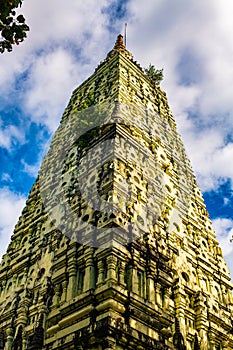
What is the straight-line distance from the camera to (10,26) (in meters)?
5.74

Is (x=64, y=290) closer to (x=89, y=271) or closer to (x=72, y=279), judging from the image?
(x=72, y=279)

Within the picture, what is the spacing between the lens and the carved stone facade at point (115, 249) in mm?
9250

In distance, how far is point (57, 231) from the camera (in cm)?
1275

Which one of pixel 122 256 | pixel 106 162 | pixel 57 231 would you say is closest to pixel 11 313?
pixel 57 231

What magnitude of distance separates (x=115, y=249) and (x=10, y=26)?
5.47 m

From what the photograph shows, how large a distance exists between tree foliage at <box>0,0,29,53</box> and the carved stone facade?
5142 millimetres

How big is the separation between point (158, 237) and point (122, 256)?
6.80 feet

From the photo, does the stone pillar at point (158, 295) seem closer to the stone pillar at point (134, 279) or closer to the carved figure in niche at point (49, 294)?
the stone pillar at point (134, 279)

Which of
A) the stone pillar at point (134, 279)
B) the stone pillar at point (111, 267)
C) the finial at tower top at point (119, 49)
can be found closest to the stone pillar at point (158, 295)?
the stone pillar at point (134, 279)

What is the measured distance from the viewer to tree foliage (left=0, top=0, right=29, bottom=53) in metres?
5.63

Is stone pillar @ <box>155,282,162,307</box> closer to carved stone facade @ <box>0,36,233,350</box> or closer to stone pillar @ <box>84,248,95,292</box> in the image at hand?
carved stone facade @ <box>0,36,233,350</box>

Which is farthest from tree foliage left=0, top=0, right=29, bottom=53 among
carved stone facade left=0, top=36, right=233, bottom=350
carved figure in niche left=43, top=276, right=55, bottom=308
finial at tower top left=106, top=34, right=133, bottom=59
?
finial at tower top left=106, top=34, right=133, bottom=59

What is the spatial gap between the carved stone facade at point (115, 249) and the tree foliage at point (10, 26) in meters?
5.14

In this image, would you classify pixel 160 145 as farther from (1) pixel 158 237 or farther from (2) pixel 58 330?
(2) pixel 58 330
